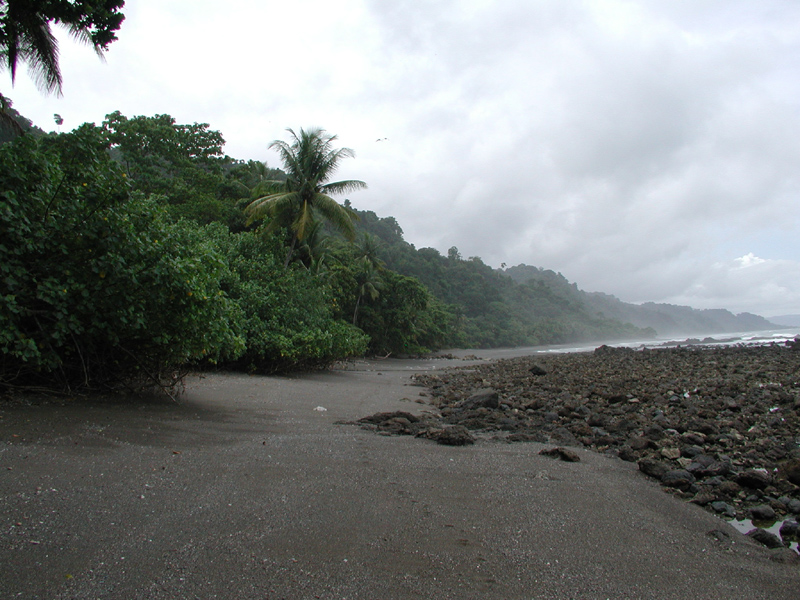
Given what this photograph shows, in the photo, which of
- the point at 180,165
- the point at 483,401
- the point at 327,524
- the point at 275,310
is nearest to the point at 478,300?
the point at 180,165

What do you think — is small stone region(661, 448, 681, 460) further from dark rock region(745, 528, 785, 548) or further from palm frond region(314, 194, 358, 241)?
palm frond region(314, 194, 358, 241)

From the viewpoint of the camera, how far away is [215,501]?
344cm

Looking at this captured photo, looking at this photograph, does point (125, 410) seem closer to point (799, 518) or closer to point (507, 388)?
point (799, 518)

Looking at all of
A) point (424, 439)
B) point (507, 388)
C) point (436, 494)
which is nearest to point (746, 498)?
point (436, 494)

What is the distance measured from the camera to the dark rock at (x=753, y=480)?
15.2 feet

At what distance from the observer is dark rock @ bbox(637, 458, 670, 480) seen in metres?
4.95

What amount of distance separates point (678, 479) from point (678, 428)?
269cm

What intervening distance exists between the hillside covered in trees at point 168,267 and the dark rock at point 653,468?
565cm

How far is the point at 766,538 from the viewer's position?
11.7 ft

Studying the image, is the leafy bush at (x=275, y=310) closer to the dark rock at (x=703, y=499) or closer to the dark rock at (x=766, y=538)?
the dark rock at (x=703, y=499)

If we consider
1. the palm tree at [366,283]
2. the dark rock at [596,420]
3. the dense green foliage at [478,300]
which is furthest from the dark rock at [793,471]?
the dense green foliage at [478,300]

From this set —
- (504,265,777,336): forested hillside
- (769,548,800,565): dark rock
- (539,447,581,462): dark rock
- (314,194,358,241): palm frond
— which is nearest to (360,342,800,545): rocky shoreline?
(769,548,800,565): dark rock

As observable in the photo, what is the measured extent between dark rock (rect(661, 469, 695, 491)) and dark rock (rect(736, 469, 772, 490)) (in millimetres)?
447

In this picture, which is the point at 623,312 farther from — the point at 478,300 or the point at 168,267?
the point at 168,267
